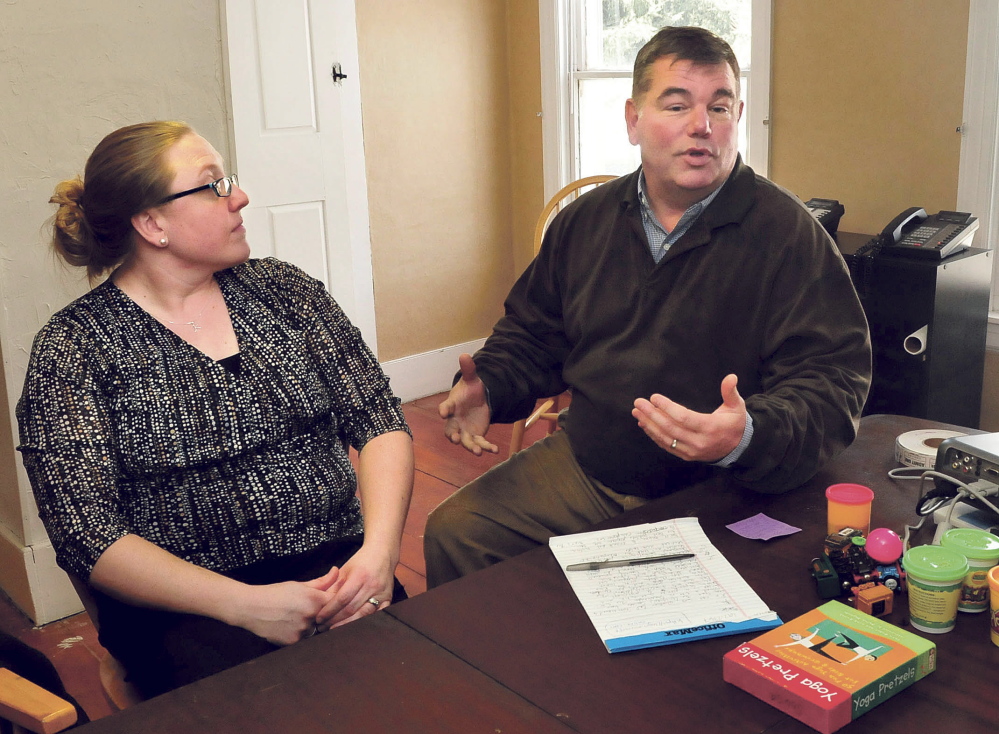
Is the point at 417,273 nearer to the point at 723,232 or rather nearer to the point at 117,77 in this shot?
the point at 117,77

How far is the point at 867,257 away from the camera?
2621 mm

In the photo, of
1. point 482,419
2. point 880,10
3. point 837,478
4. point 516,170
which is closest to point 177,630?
point 482,419

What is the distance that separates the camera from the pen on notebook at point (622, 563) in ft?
4.16

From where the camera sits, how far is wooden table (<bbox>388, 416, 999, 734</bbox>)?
3.12 feet

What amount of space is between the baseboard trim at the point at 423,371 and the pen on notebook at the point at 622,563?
3.02m

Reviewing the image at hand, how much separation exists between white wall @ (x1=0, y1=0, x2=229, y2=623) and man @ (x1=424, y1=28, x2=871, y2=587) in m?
1.30

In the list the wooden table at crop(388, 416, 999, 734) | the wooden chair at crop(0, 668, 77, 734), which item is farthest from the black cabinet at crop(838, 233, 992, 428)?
the wooden chair at crop(0, 668, 77, 734)

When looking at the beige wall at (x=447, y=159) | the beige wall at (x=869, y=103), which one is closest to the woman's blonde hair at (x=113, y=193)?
the beige wall at (x=869, y=103)

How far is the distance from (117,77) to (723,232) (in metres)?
1.70

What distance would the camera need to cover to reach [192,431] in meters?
1.60

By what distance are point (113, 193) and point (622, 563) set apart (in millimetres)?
1083

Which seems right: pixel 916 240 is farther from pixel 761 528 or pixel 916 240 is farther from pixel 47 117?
pixel 47 117

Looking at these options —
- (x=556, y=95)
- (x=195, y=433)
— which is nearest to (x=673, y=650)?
(x=195, y=433)

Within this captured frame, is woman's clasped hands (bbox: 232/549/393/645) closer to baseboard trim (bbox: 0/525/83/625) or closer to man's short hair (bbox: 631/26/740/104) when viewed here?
man's short hair (bbox: 631/26/740/104)
